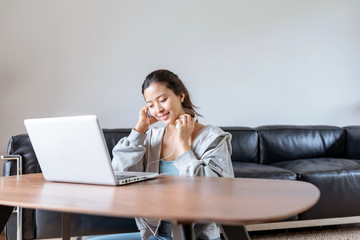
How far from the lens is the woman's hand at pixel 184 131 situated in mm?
1240

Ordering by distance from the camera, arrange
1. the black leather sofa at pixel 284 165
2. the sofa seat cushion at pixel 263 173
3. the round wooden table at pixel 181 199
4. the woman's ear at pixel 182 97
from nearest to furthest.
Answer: the round wooden table at pixel 181 199 < the woman's ear at pixel 182 97 < the black leather sofa at pixel 284 165 < the sofa seat cushion at pixel 263 173

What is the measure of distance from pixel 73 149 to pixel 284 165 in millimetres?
1919

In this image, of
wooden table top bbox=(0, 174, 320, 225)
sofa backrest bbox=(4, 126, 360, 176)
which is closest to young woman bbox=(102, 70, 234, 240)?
wooden table top bbox=(0, 174, 320, 225)

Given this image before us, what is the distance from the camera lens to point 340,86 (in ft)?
10.9

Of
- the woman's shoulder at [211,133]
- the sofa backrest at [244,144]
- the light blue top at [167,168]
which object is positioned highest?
the woman's shoulder at [211,133]

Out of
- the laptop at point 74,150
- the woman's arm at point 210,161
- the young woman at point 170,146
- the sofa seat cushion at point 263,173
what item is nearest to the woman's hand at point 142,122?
the young woman at point 170,146

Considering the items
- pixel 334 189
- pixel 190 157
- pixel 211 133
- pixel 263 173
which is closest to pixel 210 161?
pixel 190 157

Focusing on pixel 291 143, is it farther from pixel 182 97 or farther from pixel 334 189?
pixel 182 97

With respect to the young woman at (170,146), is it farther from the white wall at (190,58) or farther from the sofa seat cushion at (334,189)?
the white wall at (190,58)

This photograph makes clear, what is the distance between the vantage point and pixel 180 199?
0.72m

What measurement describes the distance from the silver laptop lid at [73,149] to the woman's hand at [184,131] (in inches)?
14.3

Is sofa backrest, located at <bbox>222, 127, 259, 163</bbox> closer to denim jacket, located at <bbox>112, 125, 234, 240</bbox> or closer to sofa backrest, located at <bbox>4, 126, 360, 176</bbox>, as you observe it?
sofa backrest, located at <bbox>4, 126, 360, 176</bbox>

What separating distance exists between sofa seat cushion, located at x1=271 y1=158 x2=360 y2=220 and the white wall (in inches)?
36.2

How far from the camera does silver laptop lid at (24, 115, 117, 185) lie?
90 centimetres
